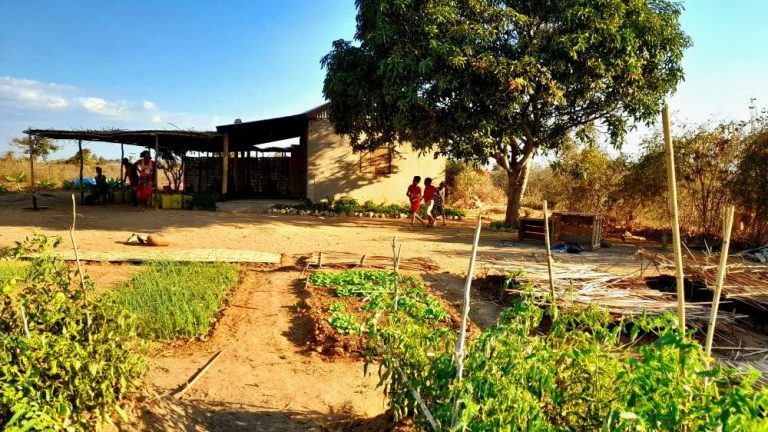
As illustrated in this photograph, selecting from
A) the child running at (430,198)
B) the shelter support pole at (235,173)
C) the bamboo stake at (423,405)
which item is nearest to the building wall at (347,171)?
the child running at (430,198)

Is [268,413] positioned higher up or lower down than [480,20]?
lower down

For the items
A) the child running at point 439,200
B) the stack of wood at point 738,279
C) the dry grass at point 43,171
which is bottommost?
the stack of wood at point 738,279

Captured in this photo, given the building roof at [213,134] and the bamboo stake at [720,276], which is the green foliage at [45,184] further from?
the bamboo stake at [720,276]

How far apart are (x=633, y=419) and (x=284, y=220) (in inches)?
513

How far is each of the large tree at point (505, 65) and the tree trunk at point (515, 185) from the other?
4.98ft

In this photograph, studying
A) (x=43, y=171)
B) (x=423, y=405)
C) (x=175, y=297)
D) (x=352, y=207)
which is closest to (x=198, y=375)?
(x=175, y=297)

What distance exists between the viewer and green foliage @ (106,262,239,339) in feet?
15.0

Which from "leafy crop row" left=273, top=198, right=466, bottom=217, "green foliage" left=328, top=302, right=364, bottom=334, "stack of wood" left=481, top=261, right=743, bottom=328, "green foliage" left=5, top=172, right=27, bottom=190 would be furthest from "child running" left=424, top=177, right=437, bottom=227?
"green foliage" left=5, top=172, right=27, bottom=190

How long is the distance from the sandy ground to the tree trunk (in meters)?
1.44

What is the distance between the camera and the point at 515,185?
13.8m

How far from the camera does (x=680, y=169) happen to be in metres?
11.9

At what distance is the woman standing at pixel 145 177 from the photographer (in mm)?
15227

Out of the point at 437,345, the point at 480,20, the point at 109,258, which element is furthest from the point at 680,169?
the point at 109,258

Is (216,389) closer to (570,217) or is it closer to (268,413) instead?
(268,413)
